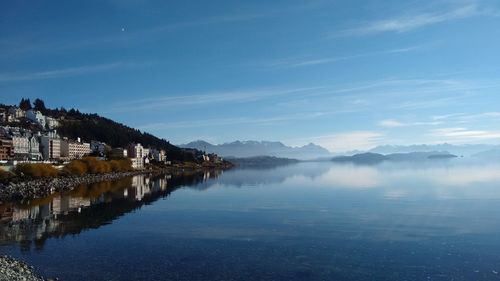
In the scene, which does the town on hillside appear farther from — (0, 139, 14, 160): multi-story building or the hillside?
the hillside

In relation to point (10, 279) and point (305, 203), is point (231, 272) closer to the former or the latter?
point (10, 279)

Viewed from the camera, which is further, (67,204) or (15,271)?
(67,204)

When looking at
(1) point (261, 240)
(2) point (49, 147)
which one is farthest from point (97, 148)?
(1) point (261, 240)

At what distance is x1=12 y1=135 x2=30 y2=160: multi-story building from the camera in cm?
10956

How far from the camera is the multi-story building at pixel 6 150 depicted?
97.7m

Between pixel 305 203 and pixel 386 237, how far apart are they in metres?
20.1

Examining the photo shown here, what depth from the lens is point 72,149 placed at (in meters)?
139

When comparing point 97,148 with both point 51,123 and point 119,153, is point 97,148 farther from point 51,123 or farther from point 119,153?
point 51,123

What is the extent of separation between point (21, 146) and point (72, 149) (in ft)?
83.6

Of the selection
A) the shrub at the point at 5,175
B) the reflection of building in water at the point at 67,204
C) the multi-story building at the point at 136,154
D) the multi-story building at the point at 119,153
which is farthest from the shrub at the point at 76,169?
the multi-story building at the point at 136,154

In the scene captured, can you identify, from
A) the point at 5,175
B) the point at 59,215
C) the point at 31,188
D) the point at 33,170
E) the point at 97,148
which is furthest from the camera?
the point at 97,148

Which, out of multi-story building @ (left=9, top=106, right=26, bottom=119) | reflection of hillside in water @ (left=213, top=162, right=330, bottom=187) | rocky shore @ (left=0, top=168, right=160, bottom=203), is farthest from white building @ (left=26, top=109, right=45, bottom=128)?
rocky shore @ (left=0, top=168, right=160, bottom=203)

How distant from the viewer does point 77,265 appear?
2167cm

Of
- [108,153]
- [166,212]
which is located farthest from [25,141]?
[166,212]
